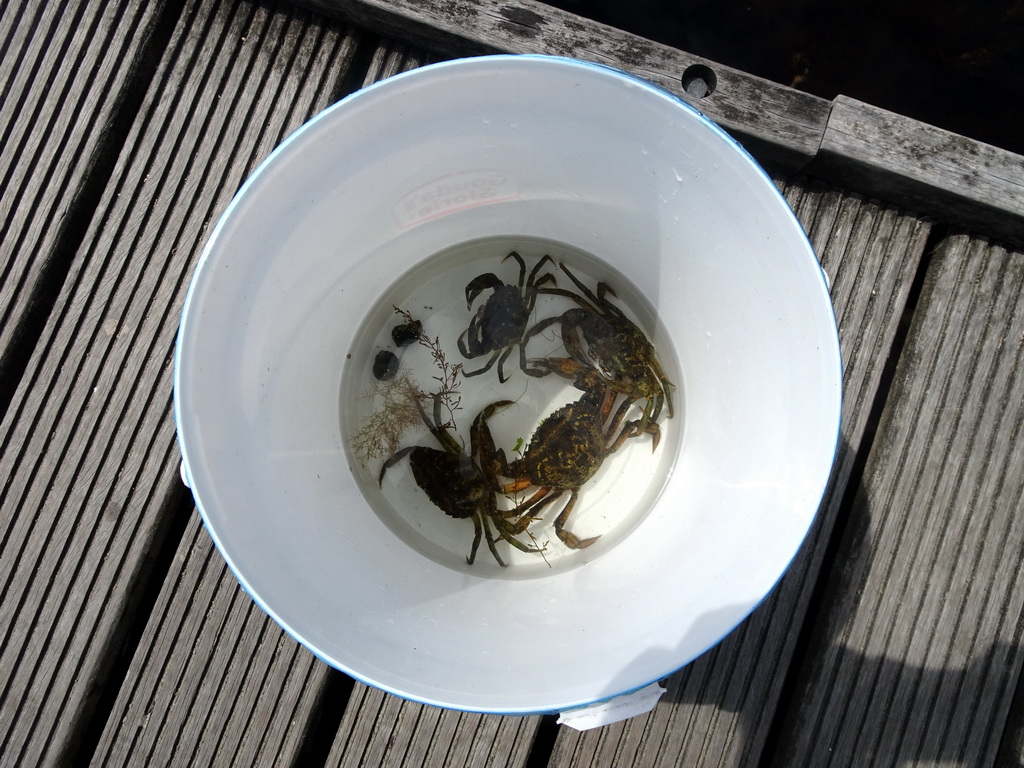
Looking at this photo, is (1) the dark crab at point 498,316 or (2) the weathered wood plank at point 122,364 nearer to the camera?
(2) the weathered wood plank at point 122,364

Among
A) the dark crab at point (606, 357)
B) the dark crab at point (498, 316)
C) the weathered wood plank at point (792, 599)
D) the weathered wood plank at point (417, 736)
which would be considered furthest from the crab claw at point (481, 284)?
the weathered wood plank at point (417, 736)

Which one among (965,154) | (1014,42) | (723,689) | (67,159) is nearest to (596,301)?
(965,154)

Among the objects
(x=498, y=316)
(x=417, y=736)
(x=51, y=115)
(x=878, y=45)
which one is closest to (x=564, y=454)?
(x=498, y=316)

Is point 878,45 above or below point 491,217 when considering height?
above

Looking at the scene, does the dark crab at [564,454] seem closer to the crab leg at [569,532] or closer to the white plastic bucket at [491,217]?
the crab leg at [569,532]

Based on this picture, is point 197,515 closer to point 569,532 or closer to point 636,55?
point 569,532

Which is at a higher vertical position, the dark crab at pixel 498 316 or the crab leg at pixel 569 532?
the dark crab at pixel 498 316

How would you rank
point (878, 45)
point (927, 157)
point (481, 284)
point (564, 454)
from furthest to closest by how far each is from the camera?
point (878, 45) → point (481, 284) → point (564, 454) → point (927, 157)

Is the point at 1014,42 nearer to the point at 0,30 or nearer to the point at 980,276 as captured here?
the point at 980,276
